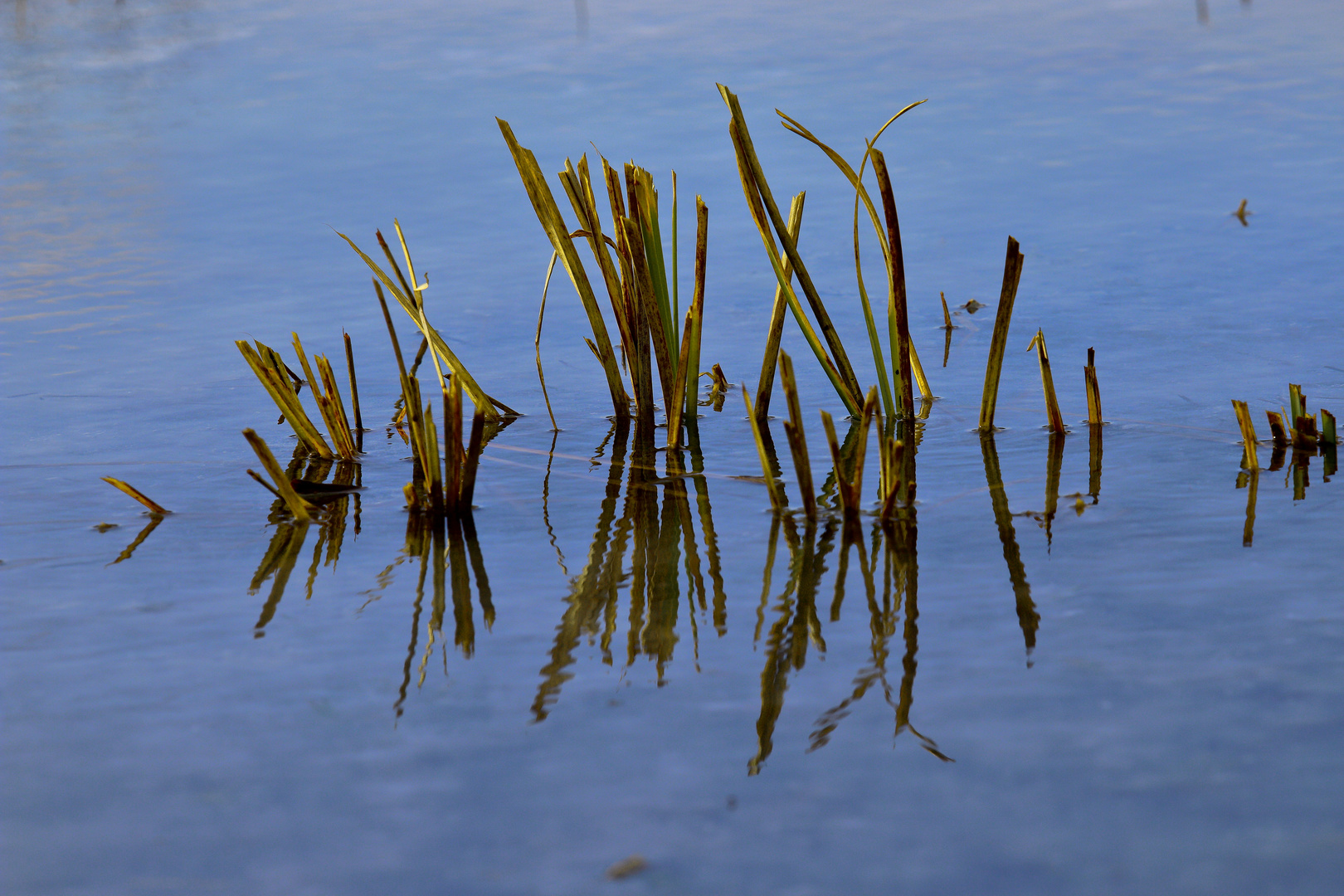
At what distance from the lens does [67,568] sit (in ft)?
6.18

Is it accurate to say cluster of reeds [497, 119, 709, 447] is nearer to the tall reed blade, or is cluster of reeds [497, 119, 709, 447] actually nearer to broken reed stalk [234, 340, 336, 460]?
the tall reed blade

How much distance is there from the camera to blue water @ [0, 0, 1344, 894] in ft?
4.00

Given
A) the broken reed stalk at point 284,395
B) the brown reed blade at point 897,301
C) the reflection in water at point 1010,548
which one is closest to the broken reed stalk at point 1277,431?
the reflection in water at point 1010,548

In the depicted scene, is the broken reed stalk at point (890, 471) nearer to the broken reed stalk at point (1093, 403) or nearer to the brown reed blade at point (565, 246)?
the broken reed stalk at point (1093, 403)

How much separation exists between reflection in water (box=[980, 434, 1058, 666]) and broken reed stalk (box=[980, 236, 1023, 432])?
0.16 ft

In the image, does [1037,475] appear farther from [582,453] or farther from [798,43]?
[798,43]

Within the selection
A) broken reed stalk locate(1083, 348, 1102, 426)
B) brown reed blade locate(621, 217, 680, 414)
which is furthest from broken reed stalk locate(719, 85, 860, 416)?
broken reed stalk locate(1083, 348, 1102, 426)

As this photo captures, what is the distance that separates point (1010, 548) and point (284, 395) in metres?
1.39

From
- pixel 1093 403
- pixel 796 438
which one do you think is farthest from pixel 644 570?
pixel 1093 403

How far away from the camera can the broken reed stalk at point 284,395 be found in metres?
2.28

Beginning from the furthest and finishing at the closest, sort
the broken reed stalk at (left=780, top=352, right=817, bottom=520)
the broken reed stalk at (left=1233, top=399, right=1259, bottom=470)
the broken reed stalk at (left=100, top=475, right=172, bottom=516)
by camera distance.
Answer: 1. the broken reed stalk at (left=1233, top=399, right=1259, bottom=470)
2. the broken reed stalk at (left=100, top=475, right=172, bottom=516)
3. the broken reed stalk at (left=780, top=352, right=817, bottom=520)

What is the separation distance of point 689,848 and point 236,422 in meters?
1.82

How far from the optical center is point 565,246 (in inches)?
97.9

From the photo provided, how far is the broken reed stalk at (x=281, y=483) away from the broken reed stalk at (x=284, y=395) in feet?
0.81
